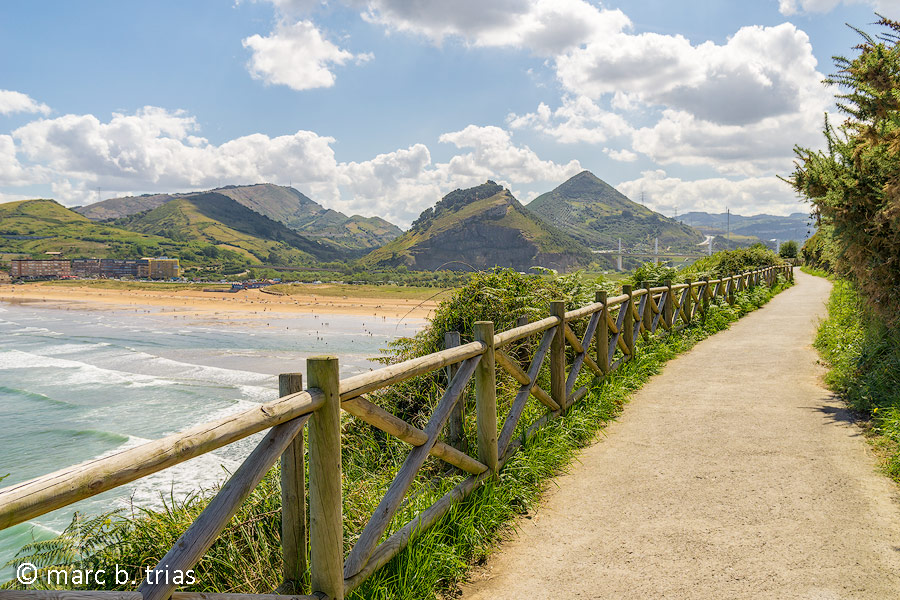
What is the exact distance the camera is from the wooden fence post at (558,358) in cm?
626

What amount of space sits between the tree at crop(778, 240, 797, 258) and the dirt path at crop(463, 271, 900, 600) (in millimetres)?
64712

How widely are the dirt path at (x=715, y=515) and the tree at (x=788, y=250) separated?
64.7 metres

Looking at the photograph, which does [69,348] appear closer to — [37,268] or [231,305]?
[231,305]

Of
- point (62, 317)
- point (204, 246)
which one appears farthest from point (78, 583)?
point (204, 246)

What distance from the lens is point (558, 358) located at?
20.6 ft

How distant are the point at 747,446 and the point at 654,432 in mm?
931

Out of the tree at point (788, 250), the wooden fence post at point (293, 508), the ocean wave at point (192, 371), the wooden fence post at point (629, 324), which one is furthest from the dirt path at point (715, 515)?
the tree at point (788, 250)

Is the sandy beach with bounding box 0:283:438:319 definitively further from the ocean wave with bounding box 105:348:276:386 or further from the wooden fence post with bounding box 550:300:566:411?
the wooden fence post with bounding box 550:300:566:411

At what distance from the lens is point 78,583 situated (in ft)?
11.5

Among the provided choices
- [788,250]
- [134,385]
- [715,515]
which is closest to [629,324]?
[715,515]

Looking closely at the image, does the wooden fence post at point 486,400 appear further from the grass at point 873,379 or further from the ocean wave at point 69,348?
the ocean wave at point 69,348

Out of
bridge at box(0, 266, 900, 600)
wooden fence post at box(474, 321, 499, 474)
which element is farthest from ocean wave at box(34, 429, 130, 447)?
wooden fence post at box(474, 321, 499, 474)

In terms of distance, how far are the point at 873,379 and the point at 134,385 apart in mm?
21116

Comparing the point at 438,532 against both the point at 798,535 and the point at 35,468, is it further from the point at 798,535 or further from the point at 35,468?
the point at 35,468
